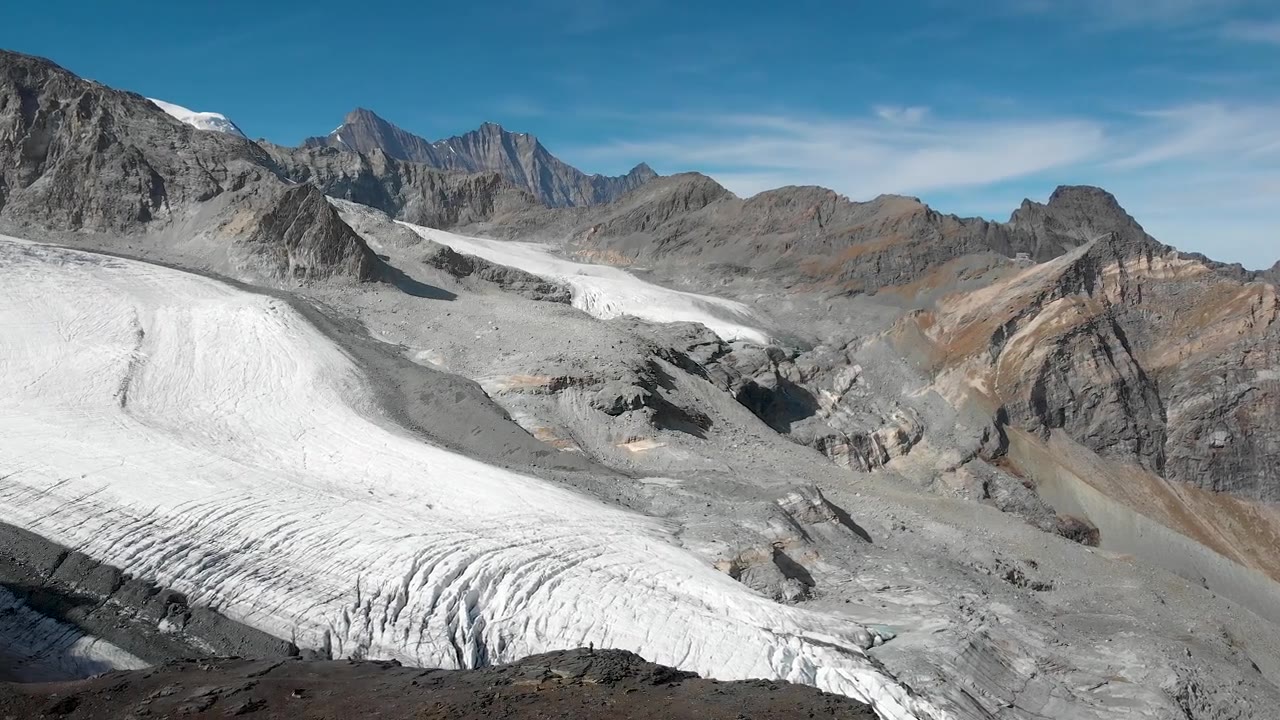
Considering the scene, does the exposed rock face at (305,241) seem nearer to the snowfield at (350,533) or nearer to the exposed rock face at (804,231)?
the snowfield at (350,533)

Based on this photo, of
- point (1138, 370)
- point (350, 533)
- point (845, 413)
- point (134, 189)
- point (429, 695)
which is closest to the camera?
point (429, 695)

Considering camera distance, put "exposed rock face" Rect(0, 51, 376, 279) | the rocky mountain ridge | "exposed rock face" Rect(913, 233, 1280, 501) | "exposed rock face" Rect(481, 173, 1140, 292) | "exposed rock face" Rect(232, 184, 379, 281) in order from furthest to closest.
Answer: "exposed rock face" Rect(481, 173, 1140, 292) → "exposed rock face" Rect(913, 233, 1280, 501) → "exposed rock face" Rect(0, 51, 376, 279) → "exposed rock face" Rect(232, 184, 379, 281) → the rocky mountain ridge

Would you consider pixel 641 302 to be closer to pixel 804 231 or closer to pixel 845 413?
pixel 845 413

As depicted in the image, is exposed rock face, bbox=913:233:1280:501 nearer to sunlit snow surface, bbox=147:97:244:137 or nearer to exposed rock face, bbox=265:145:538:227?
exposed rock face, bbox=265:145:538:227

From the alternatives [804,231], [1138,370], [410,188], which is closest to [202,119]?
[410,188]

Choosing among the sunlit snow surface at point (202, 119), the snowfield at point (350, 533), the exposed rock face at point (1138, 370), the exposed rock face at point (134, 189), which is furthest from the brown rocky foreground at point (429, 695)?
the sunlit snow surface at point (202, 119)

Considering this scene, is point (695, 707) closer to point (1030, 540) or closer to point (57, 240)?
point (1030, 540)

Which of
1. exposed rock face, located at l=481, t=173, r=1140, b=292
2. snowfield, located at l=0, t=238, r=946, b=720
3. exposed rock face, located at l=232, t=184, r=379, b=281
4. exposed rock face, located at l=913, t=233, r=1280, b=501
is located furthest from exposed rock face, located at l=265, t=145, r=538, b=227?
snowfield, located at l=0, t=238, r=946, b=720
